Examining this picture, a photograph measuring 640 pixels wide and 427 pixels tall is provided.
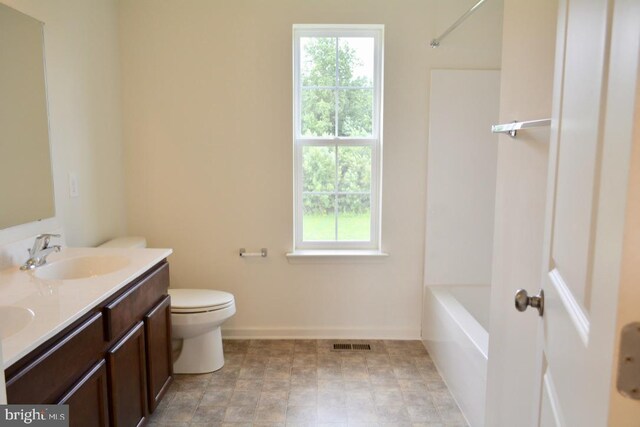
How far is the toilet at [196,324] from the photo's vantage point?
2.42 m

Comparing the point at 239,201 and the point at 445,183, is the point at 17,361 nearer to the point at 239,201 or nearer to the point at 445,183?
the point at 239,201

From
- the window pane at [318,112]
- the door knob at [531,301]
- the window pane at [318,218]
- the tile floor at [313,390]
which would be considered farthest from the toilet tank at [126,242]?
the door knob at [531,301]

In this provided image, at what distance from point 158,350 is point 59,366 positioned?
2.78 feet

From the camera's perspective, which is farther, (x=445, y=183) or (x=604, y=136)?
(x=445, y=183)

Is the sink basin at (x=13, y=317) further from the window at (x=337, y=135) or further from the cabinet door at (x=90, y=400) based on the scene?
the window at (x=337, y=135)

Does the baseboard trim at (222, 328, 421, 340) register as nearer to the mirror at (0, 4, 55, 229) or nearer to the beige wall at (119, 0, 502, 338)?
the beige wall at (119, 0, 502, 338)

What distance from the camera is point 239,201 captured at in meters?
2.95

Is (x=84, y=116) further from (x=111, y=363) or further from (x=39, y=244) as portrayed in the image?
(x=111, y=363)

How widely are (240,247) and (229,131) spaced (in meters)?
0.80

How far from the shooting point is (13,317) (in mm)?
1292

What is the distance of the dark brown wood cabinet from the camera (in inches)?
45.4

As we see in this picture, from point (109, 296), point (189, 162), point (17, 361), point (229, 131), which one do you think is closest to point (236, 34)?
point (229, 131)

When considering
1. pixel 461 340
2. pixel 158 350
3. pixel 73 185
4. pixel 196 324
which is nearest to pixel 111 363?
pixel 158 350

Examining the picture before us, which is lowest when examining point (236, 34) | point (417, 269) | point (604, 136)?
point (417, 269)
